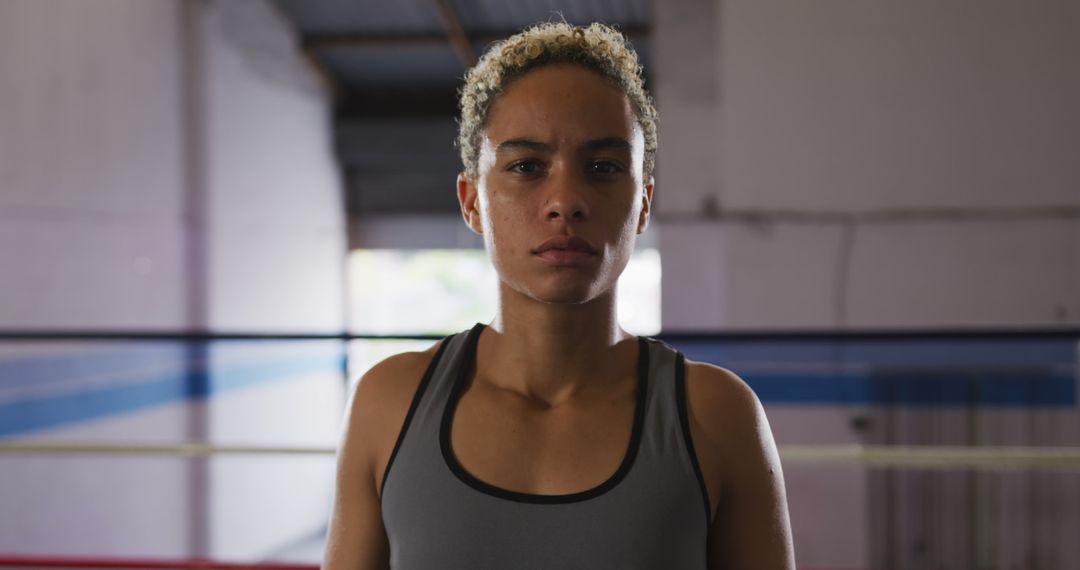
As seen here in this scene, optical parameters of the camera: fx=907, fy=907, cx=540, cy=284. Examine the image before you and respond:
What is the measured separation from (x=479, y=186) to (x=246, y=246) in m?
5.03

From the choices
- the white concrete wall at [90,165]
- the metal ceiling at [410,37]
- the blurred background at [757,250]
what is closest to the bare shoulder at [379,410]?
the blurred background at [757,250]

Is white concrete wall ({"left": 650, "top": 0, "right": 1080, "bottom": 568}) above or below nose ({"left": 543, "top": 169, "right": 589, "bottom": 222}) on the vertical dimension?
above

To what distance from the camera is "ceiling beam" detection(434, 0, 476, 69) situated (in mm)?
5086

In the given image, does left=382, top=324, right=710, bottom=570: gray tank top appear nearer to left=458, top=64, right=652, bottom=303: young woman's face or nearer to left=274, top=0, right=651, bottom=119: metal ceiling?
left=458, top=64, right=652, bottom=303: young woman's face

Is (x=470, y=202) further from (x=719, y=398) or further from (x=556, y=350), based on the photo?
(x=719, y=398)

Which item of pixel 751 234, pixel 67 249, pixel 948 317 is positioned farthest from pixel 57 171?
pixel 948 317

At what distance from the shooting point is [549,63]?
663mm

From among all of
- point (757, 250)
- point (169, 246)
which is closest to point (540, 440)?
point (757, 250)

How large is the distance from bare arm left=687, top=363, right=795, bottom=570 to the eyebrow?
0.19 meters

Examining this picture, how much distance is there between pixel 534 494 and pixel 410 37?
5.38m

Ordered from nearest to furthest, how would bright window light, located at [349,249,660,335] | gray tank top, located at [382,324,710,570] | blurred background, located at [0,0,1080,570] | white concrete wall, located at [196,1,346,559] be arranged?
1. gray tank top, located at [382,324,710,570]
2. blurred background, located at [0,0,1080,570]
3. white concrete wall, located at [196,1,346,559]
4. bright window light, located at [349,249,660,335]

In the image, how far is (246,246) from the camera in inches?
213

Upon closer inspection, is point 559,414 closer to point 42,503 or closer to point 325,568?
point 325,568

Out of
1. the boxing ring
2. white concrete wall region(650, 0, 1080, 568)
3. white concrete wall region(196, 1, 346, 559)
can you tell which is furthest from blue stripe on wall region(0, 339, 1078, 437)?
white concrete wall region(196, 1, 346, 559)
